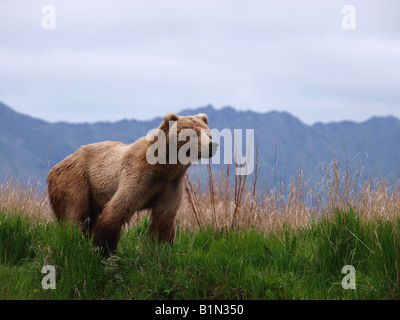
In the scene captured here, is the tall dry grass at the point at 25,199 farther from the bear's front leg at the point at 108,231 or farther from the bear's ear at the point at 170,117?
the bear's ear at the point at 170,117

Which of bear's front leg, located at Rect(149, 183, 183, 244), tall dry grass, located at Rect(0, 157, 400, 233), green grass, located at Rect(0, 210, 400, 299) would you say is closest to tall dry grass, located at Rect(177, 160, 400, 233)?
tall dry grass, located at Rect(0, 157, 400, 233)

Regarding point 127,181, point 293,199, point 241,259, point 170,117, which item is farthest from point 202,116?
point 293,199

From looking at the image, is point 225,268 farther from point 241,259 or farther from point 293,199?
point 293,199

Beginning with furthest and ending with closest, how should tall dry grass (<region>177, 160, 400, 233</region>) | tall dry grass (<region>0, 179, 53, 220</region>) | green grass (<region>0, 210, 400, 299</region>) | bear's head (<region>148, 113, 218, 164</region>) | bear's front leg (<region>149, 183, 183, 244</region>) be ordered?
tall dry grass (<region>0, 179, 53, 220</region>)
tall dry grass (<region>177, 160, 400, 233</region>)
bear's front leg (<region>149, 183, 183, 244</region>)
bear's head (<region>148, 113, 218, 164</region>)
green grass (<region>0, 210, 400, 299</region>)

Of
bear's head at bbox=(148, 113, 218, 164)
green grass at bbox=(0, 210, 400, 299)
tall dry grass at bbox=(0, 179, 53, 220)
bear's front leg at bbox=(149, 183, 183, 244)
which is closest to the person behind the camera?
green grass at bbox=(0, 210, 400, 299)

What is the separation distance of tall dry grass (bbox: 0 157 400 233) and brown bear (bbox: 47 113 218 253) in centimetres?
110

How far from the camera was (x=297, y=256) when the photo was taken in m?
5.30

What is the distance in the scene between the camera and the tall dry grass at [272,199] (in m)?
5.66

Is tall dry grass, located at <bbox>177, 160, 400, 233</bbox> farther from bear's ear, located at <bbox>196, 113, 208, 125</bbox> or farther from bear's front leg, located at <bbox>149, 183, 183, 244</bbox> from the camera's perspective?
bear's ear, located at <bbox>196, 113, 208, 125</bbox>

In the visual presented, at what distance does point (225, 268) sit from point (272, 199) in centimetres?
285

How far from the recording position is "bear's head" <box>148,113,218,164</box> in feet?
16.6

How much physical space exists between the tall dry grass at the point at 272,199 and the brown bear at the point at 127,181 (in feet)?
3.62
